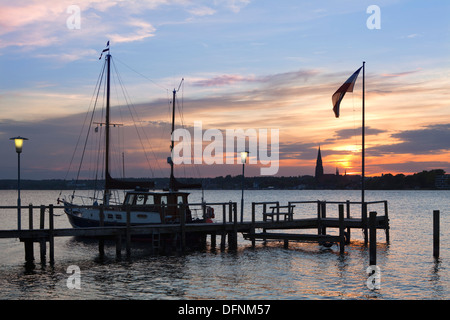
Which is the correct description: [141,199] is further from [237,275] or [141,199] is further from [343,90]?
[343,90]

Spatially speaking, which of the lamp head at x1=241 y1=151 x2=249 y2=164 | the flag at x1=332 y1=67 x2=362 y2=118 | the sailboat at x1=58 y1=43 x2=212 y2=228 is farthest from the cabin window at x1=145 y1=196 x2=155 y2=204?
the flag at x1=332 y1=67 x2=362 y2=118

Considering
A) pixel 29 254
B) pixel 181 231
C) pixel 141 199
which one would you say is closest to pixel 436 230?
pixel 181 231

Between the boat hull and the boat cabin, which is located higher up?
the boat cabin

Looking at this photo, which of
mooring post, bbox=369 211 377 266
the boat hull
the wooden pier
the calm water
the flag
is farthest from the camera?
the flag

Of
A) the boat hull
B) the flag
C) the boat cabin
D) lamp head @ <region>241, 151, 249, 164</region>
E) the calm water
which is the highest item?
the flag

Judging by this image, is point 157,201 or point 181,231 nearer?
point 181,231

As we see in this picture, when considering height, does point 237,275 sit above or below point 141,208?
below

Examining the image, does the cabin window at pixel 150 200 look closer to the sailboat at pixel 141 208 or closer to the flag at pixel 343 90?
the sailboat at pixel 141 208

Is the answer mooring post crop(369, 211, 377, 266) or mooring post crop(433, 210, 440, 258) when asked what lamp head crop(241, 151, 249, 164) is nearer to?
mooring post crop(369, 211, 377, 266)

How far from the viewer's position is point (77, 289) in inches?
733

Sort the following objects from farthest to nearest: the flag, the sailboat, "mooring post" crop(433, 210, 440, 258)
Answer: the sailboat
the flag
"mooring post" crop(433, 210, 440, 258)

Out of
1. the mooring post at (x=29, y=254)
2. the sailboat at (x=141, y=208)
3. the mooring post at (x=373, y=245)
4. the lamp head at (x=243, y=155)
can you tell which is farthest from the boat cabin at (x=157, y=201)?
the mooring post at (x=373, y=245)

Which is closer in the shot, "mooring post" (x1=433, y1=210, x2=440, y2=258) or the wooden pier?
the wooden pier
